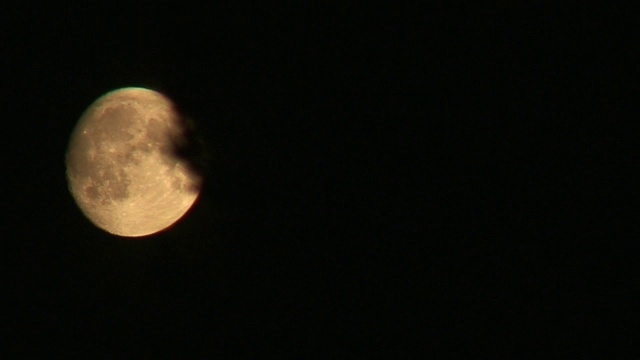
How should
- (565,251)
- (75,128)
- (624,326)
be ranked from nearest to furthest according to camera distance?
(624,326) → (565,251) → (75,128)

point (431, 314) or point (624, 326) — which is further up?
point (431, 314)

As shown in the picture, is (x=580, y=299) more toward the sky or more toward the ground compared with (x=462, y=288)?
more toward the ground

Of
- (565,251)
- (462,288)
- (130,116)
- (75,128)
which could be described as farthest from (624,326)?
(75,128)

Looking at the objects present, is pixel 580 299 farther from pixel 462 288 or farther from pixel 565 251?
pixel 462 288

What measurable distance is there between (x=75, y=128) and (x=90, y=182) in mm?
498

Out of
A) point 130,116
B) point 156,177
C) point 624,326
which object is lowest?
point 624,326

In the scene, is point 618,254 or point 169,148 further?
point 169,148

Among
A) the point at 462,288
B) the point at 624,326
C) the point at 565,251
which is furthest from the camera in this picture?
the point at 462,288

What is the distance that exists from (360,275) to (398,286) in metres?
0.34

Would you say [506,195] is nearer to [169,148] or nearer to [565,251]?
[565,251]

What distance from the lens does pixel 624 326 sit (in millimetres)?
3684

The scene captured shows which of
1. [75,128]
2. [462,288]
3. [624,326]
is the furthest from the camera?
[75,128]

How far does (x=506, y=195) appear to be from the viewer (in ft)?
13.6

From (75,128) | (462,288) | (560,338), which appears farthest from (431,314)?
(75,128)
